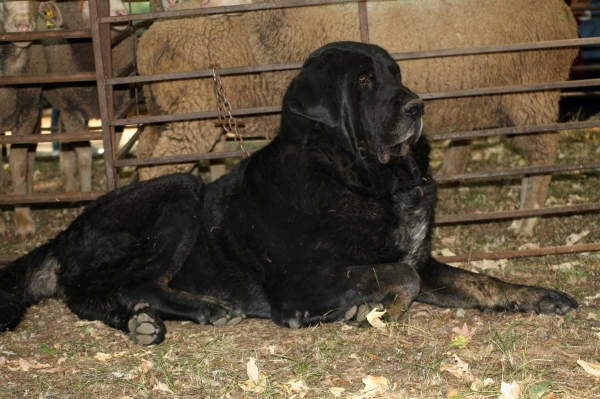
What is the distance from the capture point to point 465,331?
4.11m

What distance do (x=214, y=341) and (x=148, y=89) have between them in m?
3.31

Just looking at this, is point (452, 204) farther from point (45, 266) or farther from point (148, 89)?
point (45, 266)

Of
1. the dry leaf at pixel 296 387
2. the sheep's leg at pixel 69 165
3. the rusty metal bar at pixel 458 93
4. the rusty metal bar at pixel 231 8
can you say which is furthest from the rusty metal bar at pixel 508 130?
the sheep's leg at pixel 69 165

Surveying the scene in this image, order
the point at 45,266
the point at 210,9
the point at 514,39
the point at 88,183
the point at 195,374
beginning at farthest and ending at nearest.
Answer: the point at 88,183
the point at 514,39
the point at 210,9
the point at 45,266
the point at 195,374

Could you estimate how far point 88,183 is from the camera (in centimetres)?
848

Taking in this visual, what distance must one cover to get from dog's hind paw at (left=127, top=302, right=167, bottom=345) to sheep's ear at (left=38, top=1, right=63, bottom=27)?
4.01 metres

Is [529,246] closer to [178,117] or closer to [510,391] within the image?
[178,117]

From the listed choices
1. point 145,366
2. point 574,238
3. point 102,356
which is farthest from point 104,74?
point 574,238

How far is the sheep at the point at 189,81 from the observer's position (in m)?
6.65

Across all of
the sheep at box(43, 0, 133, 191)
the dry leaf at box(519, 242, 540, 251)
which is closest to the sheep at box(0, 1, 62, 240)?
the sheep at box(43, 0, 133, 191)

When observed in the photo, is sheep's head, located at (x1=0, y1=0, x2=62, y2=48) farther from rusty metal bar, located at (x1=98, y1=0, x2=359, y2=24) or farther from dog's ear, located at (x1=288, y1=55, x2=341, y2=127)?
dog's ear, located at (x1=288, y1=55, x2=341, y2=127)

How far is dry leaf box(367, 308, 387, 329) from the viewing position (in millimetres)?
4152

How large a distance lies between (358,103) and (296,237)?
88cm

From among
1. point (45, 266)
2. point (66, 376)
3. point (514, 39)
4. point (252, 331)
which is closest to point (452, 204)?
point (514, 39)
